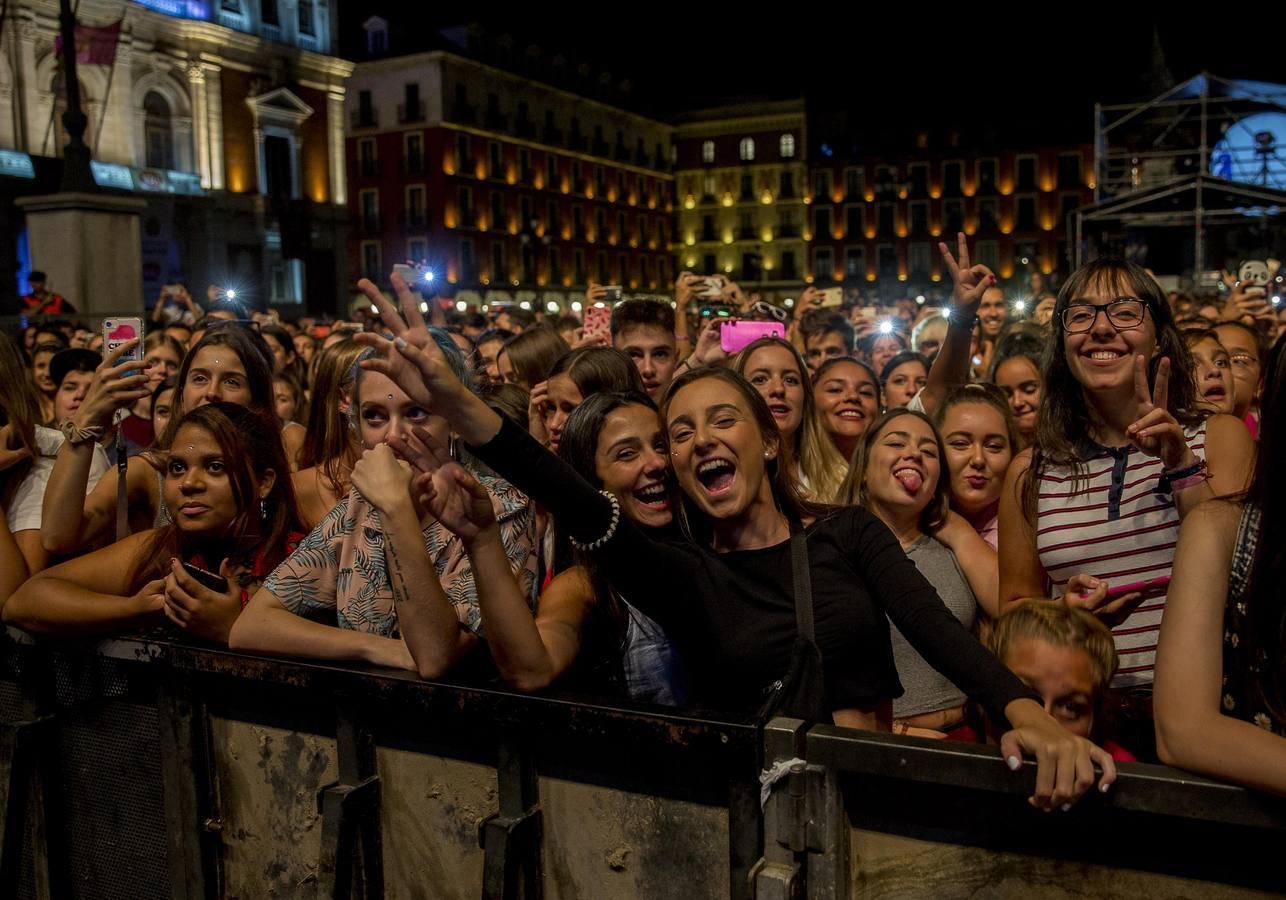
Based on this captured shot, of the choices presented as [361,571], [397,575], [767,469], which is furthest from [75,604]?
[767,469]

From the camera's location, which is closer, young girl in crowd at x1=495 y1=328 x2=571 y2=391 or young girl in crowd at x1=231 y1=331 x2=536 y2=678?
young girl in crowd at x1=231 y1=331 x2=536 y2=678

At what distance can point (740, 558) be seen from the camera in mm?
2676

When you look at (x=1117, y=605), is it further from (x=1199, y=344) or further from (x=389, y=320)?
(x=1199, y=344)

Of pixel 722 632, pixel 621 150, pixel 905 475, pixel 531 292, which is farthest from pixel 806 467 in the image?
pixel 621 150

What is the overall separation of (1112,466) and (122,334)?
3298 mm

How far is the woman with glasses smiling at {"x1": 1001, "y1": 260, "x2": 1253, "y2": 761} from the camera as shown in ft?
9.20

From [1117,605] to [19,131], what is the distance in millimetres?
32699

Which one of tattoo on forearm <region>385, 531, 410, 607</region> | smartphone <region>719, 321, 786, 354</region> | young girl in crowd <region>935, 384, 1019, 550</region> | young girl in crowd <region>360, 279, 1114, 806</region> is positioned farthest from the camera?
smartphone <region>719, 321, 786, 354</region>

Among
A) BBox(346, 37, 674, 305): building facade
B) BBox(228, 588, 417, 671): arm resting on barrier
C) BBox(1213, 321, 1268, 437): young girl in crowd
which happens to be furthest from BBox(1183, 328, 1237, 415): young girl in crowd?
BBox(346, 37, 674, 305): building facade

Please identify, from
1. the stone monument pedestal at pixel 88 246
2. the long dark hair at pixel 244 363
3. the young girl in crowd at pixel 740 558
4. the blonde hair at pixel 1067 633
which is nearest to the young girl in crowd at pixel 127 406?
the long dark hair at pixel 244 363

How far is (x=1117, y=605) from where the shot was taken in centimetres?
275

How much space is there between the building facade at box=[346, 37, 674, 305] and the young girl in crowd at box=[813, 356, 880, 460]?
4775 centimetres

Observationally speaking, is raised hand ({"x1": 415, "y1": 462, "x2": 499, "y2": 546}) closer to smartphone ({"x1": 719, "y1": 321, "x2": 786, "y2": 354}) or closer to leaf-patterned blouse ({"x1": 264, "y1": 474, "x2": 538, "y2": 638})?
leaf-patterned blouse ({"x1": 264, "y1": 474, "x2": 538, "y2": 638})

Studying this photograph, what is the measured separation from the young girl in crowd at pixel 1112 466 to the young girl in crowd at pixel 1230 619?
25.9 inches
